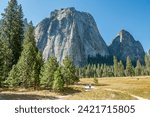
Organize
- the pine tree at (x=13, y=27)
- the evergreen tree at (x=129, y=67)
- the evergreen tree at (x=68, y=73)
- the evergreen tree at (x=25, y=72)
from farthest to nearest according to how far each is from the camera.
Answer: the evergreen tree at (x=129, y=67), the evergreen tree at (x=68, y=73), the pine tree at (x=13, y=27), the evergreen tree at (x=25, y=72)

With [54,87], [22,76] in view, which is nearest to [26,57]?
[22,76]

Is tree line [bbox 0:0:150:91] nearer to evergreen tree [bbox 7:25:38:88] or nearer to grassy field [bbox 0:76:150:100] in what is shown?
evergreen tree [bbox 7:25:38:88]

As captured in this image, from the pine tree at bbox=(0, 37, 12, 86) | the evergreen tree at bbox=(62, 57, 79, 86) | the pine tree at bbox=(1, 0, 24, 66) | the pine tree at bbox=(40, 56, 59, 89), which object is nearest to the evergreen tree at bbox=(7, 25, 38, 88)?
the pine tree at bbox=(40, 56, 59, 89)

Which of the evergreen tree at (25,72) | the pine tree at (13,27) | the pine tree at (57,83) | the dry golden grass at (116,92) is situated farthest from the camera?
the pine tree at (13,27)

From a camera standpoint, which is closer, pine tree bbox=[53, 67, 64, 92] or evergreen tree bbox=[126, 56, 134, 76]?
pine tree bbox=[53, 67, 64, 92]

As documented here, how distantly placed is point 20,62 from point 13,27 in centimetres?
1011

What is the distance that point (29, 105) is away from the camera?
1007 centimetres

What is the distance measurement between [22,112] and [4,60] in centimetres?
3581

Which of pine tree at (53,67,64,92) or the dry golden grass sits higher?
pine tree at (53,67,64,92)

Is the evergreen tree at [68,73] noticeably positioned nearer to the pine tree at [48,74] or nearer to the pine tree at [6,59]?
the pine tree at [48,74]

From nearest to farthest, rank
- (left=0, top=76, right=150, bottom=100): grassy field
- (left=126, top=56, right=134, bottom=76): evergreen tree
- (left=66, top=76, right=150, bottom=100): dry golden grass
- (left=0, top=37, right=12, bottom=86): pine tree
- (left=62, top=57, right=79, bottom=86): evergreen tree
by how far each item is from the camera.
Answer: (left=66, top=76, right=150, bottom=100): dry golden grass
(left=0, top=76, right=150, bottom=100): grassy field
(left=0, top=37, right=12, bottom=86): pine tree
(left=62, top=57, right=79, bottom=86): evergreen tree
(left=126, top=56, right=134, bottom=76): evergreen tree

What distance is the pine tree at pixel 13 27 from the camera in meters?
47.8

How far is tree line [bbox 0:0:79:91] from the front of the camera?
134 feet

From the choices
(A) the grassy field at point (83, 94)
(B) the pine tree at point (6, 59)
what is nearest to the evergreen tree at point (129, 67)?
(A) the grassy field at point (83, 94)
